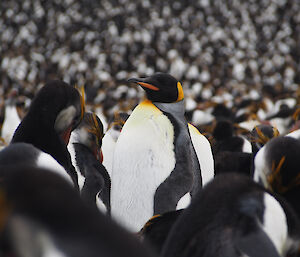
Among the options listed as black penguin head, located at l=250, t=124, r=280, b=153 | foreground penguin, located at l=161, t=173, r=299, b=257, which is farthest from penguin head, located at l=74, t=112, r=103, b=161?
foreground penguin, located at l=161, t=173, r=299, b=257

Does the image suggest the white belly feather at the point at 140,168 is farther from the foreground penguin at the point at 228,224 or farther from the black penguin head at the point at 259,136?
the foreground penguin at the point at 228,224

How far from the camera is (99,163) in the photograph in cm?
340

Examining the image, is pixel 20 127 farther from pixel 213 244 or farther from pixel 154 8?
pixel 154 8

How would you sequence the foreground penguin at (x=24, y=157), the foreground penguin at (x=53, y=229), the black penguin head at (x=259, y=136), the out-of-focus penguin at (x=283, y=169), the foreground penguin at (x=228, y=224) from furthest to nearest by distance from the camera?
1. the black penguin head at (x=259, y=136)
2. the out-of-focus penguin at (x=283, y=169)
3. the foreground penguin at (x=24, y=157)
4. the foreground penguin at (x=228, y=224)
5. the foreground penguin at (x=53, y=229)

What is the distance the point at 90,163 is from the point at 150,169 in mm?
470

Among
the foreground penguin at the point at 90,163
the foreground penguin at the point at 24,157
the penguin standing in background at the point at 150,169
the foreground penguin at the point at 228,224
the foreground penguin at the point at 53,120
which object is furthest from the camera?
the foreground penguin at the point at 90,163

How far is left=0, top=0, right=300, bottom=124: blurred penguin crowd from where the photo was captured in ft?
59.4

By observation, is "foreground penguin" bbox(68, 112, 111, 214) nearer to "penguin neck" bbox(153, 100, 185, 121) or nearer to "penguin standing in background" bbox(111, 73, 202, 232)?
"penguin standing in background" bbox(111, 73, 202, 232)

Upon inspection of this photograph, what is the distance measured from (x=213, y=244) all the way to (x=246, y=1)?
23788 millimetres

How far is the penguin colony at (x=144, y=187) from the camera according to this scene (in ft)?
3.07

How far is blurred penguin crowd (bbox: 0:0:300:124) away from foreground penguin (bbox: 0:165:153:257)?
14.0 meters

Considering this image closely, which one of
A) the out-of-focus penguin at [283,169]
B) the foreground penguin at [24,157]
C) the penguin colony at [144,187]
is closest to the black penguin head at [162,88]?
the penguin colony at [144,187]

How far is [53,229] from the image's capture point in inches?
36.4

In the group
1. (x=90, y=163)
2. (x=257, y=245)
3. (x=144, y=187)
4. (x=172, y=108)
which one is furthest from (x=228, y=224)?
(x=90, y=163)
